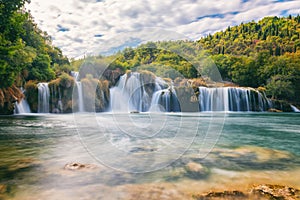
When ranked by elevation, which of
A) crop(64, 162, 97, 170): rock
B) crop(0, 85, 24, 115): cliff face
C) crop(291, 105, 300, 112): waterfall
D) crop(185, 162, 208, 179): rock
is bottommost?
crop(291, 105, 300, 112): waterfall

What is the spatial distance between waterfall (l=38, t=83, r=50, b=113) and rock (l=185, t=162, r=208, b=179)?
17070 mm

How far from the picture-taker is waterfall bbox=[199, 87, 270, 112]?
23906 millimetres

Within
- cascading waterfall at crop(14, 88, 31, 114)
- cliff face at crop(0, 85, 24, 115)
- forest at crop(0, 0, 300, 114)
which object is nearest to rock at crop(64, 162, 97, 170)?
forest at crop(0, 0, 300, 114)

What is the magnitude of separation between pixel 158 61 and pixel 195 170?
5.91 m

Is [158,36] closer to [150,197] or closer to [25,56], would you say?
[150,197]

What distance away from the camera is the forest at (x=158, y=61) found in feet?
25.5

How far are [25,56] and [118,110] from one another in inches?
447

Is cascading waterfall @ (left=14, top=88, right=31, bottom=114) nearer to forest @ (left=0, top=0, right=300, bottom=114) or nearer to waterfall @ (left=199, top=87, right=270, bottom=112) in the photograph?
forest @ (left=0, top=0, right=300, bottom=114)

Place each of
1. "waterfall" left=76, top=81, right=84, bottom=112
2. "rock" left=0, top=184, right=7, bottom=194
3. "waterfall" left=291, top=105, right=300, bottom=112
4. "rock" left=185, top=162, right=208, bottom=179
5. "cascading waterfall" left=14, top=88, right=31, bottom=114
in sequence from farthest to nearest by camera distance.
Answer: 1. "waterfall" left=291, top=105, right=300, bottom=112
2. "waterfall" left=76, top=81, right=84, bottom=112
3. "cascading waterfall" left=14, top=88, right=31, bottom=114
4. "rock" left=185, top=162, right=208, bottom=179
5. "rock" left=0, top=184, right=7, bottom=194

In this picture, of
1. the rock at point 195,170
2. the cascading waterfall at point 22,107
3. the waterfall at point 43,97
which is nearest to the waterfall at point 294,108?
the waterfall at point 43,97

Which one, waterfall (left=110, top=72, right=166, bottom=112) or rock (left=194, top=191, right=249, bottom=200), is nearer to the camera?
rock (left=194, top=191, right=249, bottom=200)

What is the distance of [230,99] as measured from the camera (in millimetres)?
24719

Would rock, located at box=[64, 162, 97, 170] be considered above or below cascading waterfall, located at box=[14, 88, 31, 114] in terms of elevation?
below

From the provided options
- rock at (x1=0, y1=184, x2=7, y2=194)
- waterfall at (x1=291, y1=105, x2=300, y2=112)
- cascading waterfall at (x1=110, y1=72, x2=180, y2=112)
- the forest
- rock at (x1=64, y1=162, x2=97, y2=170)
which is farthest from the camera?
waterfall at (x1=291, y1=105, x2=300, y2=112)
